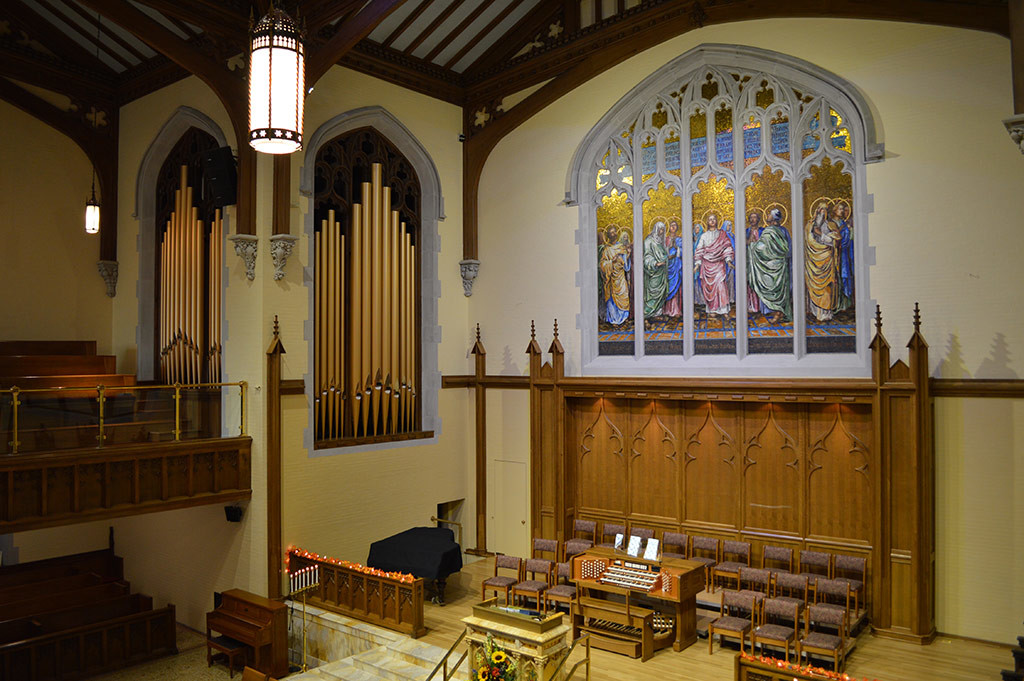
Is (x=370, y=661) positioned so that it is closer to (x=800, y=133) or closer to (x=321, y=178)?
(x=321, y=178)

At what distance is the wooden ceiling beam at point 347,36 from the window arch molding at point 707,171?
361 centimetres

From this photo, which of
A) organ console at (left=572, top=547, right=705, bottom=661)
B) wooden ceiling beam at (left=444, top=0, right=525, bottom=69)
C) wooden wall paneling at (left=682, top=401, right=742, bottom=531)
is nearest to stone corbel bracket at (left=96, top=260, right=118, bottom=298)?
wooden ceiling beam at (left=444, top=0, right=525, bottom=69)

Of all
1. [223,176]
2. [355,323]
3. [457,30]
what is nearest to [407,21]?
[457,30]

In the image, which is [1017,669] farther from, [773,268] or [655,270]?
[655,270]

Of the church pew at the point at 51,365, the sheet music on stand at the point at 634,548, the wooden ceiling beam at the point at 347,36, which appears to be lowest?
the sheet music on stand at the point at 634,548

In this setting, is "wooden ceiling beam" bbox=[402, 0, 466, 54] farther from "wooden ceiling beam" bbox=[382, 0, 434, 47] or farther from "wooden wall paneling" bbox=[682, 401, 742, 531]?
"wooden wall paneling" bbox=[682, 401, 742, 531]

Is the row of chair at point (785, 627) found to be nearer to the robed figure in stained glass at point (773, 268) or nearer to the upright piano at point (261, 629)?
the robed figure in stained glass at point (773, 268)

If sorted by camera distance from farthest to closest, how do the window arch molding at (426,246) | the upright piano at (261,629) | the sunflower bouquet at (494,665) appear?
1. the window arch molding at (426,246)
2. the upright piano at (261,629)
3. the sunflower bouquet at (494,665)

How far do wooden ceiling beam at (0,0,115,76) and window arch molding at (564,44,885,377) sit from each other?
25.7ft

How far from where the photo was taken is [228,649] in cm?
971

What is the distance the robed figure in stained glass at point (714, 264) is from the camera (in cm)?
1029

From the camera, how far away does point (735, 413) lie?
10164 mm

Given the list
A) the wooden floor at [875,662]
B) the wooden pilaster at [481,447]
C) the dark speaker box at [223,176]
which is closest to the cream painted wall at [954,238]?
the wooden floor at [875,662]

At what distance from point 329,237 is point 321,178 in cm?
88
